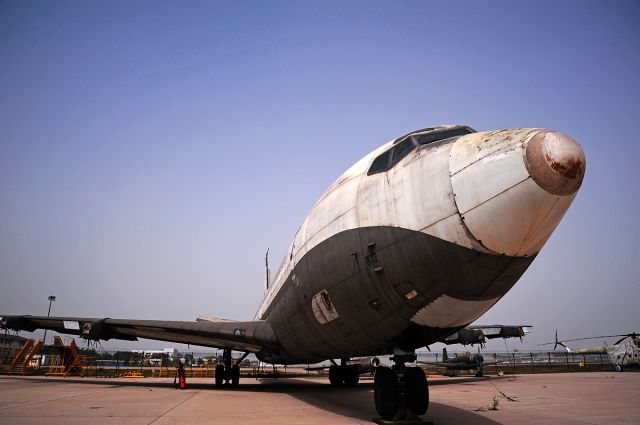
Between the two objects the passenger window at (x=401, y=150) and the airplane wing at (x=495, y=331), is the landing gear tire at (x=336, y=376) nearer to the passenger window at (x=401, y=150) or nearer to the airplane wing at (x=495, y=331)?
the airplane wing at (x=495, y=331)

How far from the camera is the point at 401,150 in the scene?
6613 millimetres

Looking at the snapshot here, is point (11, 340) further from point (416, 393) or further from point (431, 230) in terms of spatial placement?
point (431, 230)

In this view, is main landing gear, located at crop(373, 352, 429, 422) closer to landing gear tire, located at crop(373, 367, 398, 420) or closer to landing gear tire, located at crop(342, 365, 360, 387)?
landing gear tire, located at crop(373, 367, 398, 420)

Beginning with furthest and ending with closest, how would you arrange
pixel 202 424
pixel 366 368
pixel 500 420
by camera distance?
pixel 366 368 < pixel 500 420 < pixel 202 424

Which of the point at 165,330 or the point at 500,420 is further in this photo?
the point at 165,330

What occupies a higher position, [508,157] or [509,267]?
[508,157]

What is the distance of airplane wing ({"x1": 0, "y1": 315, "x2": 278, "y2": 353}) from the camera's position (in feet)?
46.9

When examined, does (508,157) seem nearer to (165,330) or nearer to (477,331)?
(165,330)

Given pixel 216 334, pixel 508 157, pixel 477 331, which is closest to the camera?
pixel 508 157

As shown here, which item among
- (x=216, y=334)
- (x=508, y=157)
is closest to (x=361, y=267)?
(x=508, y=157)

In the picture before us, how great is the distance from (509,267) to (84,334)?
1801 cm

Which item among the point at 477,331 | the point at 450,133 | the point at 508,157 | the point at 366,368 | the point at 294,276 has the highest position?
the point at 450,133

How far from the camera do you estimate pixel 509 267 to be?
528 centimetres

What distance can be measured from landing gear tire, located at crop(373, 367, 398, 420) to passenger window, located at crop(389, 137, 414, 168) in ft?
11.5
